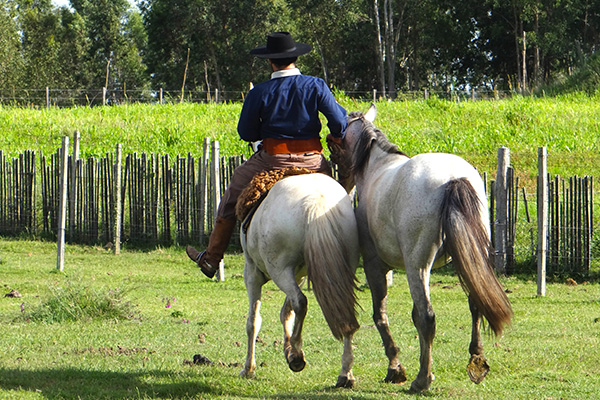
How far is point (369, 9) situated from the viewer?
44.5 metres

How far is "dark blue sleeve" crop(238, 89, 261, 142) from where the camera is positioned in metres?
5.35

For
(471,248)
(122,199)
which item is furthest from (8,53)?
(471,248)

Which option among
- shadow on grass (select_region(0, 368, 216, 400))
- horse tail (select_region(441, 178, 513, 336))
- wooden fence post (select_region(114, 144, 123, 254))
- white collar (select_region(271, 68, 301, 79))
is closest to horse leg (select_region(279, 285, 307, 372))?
shadow on grass (select_region(0, 368, 216, 400))

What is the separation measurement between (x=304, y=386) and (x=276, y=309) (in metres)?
3.66

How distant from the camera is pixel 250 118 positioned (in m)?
5.38

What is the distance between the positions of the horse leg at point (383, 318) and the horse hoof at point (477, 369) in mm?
658

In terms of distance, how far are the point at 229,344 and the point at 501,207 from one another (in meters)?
5.06

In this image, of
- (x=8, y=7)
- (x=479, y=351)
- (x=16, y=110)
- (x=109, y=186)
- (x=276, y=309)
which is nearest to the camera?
(x=479, y=351)

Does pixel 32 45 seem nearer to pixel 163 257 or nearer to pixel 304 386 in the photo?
pixel 163 257

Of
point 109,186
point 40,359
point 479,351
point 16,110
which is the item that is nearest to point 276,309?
point 40,359

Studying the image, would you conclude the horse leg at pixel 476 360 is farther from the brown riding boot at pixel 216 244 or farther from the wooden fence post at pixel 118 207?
the wooden fence post at pixel 118 207

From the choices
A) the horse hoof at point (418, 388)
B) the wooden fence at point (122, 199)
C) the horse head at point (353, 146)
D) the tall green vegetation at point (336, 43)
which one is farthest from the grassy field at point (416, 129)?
the tall green vegetation at point (336, 43)

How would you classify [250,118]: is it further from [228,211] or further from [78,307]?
[78,307]

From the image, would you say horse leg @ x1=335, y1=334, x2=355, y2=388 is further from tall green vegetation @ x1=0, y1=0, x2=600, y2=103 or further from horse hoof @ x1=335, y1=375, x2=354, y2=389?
tall green vegetation @ x1=0, y1=0, x2=600, y2=103
